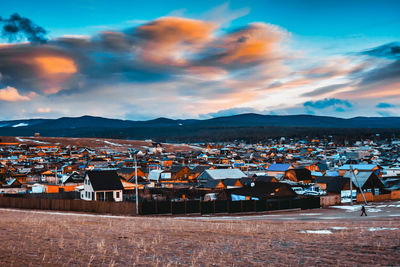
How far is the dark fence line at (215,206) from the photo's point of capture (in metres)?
40.2

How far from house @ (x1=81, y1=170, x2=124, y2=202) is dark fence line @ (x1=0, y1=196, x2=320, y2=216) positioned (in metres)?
6.37

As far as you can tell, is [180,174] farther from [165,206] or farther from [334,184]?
[165,206]

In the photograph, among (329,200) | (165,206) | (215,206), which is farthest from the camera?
(329,200)

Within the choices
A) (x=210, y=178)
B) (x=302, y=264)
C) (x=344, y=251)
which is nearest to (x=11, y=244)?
(x=302, y=264)

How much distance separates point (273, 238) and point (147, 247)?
20.6 feet

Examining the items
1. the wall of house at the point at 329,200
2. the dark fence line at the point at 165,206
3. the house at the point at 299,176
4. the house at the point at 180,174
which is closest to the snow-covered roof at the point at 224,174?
the house at the point at 299,176

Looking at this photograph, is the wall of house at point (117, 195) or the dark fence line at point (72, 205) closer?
the dark fence line at point (72, 205)

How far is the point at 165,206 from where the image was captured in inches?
1604

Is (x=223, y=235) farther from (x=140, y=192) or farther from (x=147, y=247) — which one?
(x=140, y=192)

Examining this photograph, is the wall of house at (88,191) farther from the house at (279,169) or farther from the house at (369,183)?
the house at (279,169)

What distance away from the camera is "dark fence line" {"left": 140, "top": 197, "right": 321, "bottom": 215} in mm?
40250

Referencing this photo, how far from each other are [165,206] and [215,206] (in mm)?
5477

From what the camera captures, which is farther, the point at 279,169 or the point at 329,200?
the point at 279,169

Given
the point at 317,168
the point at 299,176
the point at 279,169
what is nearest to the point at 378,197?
the point at 299,176
